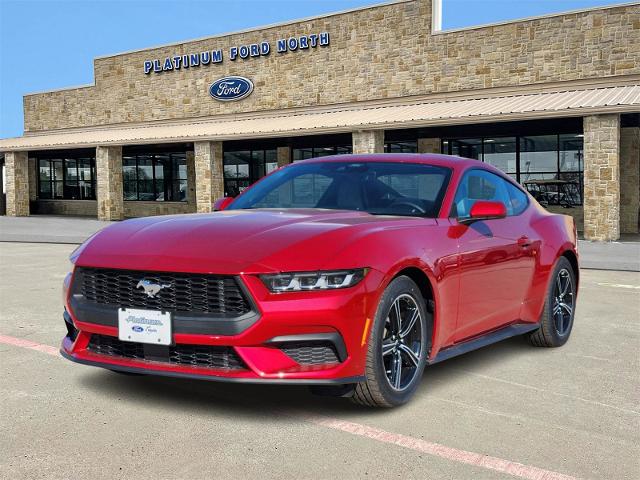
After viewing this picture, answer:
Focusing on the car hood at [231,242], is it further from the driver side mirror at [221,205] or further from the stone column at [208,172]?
the stone column at [208,172]

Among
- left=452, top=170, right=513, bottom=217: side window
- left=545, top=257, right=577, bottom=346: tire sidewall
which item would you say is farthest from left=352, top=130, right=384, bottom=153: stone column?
left=452, top=170, right=513, bottom=217: side window

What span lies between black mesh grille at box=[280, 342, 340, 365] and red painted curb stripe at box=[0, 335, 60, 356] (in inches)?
105

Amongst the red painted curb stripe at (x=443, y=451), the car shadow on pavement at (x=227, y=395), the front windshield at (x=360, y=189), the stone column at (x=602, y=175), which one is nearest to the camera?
the red painted curb stripe at (x=443, y=451)

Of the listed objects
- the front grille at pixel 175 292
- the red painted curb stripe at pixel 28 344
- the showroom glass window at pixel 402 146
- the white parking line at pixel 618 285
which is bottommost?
the white parking line at pixel 618 285

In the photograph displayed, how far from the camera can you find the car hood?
376cm

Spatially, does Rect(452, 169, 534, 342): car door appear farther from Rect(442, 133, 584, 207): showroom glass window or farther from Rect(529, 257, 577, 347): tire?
Rect(442, 133, 584, 207): showroom glass window

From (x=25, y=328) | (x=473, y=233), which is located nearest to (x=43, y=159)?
(x=25, y=328)

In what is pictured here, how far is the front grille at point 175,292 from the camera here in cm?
374

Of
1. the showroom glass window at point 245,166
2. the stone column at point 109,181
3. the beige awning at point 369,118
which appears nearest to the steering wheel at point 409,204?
the beige awning at point 369,118

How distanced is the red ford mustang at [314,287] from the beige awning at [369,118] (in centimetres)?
1476

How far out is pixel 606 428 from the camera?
3.99 m

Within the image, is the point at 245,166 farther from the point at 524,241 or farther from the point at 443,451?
the point at 443,451

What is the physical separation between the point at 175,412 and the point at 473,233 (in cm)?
227

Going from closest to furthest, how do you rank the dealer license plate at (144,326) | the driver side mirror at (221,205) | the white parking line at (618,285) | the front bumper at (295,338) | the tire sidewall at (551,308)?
1. the front bumper at (295,338)
2. the dealer license plate at (144,326)
3. the driver side mirror at (221,205)
4. the tire sidewall at (551,308)
5. the white parking line at (618,285)
